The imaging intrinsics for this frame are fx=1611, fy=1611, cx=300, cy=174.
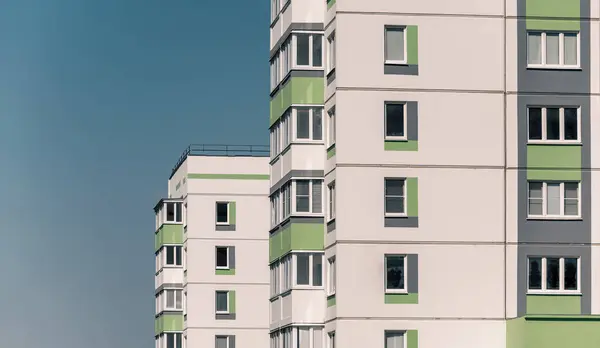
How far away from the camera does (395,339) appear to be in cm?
6334

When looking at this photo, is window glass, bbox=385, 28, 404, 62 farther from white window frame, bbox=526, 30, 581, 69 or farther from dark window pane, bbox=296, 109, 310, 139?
white window frame, bbox=526, 30, 581, 69

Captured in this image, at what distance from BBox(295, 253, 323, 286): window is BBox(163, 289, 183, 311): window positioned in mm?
47945

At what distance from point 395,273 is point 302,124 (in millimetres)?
7883

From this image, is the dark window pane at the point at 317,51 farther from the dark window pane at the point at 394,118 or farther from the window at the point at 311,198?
the window at the point at 311,198

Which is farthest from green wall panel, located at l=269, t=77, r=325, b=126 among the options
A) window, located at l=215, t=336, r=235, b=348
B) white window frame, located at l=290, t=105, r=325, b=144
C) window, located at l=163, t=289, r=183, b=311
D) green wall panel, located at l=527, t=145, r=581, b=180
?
window, located at l=163, t=289, r=183, b=311

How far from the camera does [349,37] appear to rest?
64.2 metres

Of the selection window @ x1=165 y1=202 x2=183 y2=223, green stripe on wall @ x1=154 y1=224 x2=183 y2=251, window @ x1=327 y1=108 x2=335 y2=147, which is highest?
window @ x1=327 y1=108 x2=335 y2=147

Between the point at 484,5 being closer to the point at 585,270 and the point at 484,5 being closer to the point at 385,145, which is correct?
the point at 385,145

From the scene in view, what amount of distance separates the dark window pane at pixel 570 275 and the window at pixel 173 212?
51154 mm

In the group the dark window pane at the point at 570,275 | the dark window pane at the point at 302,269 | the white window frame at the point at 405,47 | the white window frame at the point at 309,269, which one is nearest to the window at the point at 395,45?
the white window frame at the point at 405,47

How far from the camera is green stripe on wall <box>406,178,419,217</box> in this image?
63.8 meters

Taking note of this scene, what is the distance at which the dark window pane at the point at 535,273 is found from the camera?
63.8 m

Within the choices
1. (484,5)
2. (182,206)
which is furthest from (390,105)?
A: (182,206)

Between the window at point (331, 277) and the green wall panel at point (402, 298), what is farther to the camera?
the window at point (331, 277)
